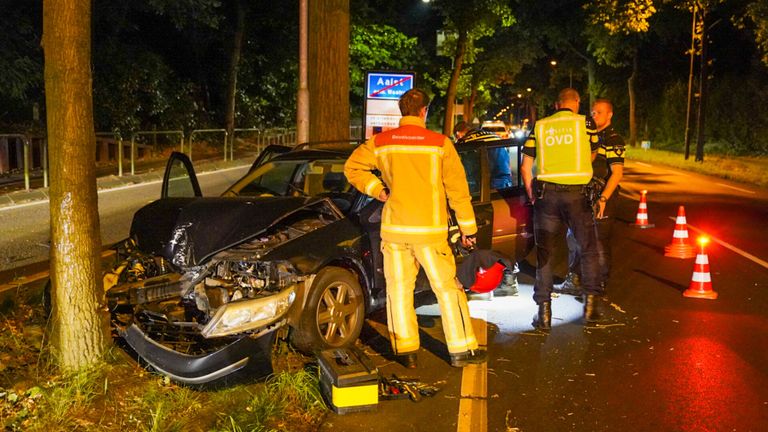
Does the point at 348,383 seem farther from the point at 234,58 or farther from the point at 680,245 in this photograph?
the point at 234,58

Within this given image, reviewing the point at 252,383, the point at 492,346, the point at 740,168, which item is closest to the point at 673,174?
the point at 740,168

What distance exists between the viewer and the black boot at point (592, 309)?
7035 mm

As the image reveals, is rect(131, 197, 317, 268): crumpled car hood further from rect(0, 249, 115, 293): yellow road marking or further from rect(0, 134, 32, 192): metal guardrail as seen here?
rect(0, 134, 32, 192): metal guardrail

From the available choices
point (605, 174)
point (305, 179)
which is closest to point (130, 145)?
point (305, 179)

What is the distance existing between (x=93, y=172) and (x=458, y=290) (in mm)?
2511

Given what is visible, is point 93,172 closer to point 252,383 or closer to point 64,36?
point 64,36

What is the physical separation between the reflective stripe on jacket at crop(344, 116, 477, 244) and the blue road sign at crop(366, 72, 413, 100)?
8682mm

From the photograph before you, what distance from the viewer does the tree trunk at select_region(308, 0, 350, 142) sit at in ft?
39.5

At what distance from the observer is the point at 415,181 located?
5.42 meters

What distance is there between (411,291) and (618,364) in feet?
5.27

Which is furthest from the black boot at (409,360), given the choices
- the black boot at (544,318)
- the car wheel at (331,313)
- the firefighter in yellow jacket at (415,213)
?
the black boot at (544,318)

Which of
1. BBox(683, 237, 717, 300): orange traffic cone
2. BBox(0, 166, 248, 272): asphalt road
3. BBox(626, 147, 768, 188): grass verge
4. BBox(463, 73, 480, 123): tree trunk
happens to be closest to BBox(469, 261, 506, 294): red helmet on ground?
BBox(683, 237, 717, 300): orange traffic cone

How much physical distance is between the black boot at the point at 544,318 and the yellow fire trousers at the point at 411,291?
4.55 feet

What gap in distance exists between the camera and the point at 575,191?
6.84m
